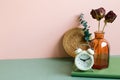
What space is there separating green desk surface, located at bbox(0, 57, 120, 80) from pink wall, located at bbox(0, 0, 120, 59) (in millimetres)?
73

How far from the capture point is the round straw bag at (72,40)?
145 centimetres

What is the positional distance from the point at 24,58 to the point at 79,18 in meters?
0.49

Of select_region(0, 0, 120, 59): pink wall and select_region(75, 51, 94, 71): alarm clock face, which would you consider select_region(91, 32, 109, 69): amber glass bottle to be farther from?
select_region(0, 0, 120, 59): pink wall

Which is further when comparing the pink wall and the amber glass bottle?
the pink wall

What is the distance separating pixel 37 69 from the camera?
131 centimetres

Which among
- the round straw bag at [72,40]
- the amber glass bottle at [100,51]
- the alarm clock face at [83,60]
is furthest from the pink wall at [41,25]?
the alarm clock face at [83,60]

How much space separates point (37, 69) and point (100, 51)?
0.39 m

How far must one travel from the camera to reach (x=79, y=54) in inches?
46.4

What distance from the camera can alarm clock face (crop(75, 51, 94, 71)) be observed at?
1172 mm

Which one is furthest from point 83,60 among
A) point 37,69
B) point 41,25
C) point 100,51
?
point 41,25

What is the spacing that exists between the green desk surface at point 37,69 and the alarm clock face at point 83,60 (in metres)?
0.07

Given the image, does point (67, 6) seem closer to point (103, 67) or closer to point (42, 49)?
point (42, 49)

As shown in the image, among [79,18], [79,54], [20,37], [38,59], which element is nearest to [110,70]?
[79,54]

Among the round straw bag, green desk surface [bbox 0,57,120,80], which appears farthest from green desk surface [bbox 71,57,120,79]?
the round straw bag
